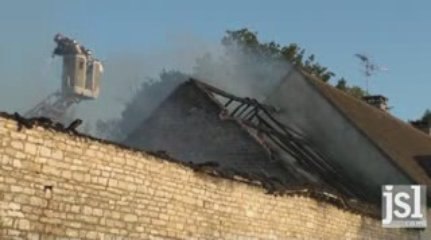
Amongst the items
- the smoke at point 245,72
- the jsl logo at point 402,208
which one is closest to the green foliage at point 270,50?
the smoke at point 245,72

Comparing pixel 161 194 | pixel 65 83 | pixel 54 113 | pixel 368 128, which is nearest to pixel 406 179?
pixel 368 128

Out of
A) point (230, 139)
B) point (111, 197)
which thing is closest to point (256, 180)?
point (111, 197)

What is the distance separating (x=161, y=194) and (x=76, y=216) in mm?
2214

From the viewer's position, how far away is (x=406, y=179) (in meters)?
26.6

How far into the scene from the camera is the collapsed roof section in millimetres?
25688

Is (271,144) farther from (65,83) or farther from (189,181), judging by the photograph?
(65,83)

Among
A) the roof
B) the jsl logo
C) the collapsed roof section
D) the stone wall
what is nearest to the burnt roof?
the collapsed roof section

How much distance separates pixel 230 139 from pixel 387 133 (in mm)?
7355

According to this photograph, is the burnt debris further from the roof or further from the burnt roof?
the roof

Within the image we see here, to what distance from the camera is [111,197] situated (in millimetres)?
14148

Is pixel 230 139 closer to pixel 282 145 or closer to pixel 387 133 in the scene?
pixel 282 145

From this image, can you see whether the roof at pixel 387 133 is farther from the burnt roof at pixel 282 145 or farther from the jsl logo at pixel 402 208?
the jsl logo at pixel 402 208

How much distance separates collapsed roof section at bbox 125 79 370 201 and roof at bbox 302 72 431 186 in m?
1.55

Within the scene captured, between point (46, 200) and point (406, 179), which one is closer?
point (46, 200)
